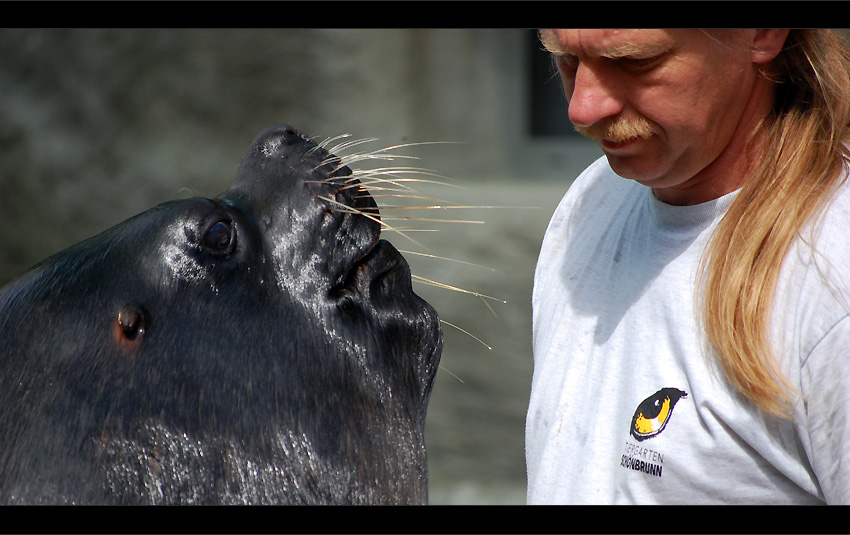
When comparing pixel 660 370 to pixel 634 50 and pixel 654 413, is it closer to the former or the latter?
pixel 654 413

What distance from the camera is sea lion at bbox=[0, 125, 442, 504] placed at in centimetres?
133

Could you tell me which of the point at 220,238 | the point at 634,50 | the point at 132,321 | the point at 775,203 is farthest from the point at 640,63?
the point at 132,321

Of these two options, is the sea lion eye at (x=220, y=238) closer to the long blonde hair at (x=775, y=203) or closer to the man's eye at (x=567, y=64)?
the man's eye at (x=567, y=64)

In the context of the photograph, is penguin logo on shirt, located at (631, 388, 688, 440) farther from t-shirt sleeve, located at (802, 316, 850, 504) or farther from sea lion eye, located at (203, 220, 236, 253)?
sea lion eye, located at (203, 220, 236, 253)

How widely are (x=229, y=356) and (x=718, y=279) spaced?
823 millimetres

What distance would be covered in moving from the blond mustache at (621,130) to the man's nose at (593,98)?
2cm

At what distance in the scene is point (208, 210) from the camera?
152 centimetres

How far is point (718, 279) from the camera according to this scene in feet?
4.81

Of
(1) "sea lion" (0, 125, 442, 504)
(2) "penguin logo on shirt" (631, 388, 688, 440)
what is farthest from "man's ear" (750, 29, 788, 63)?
(1) "sea lion" (0, 125, 442, 504)

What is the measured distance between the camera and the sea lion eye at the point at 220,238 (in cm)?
149

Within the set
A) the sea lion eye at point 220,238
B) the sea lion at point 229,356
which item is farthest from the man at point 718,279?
the sea lion eye at point 220,238

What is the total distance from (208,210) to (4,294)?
37 cm
